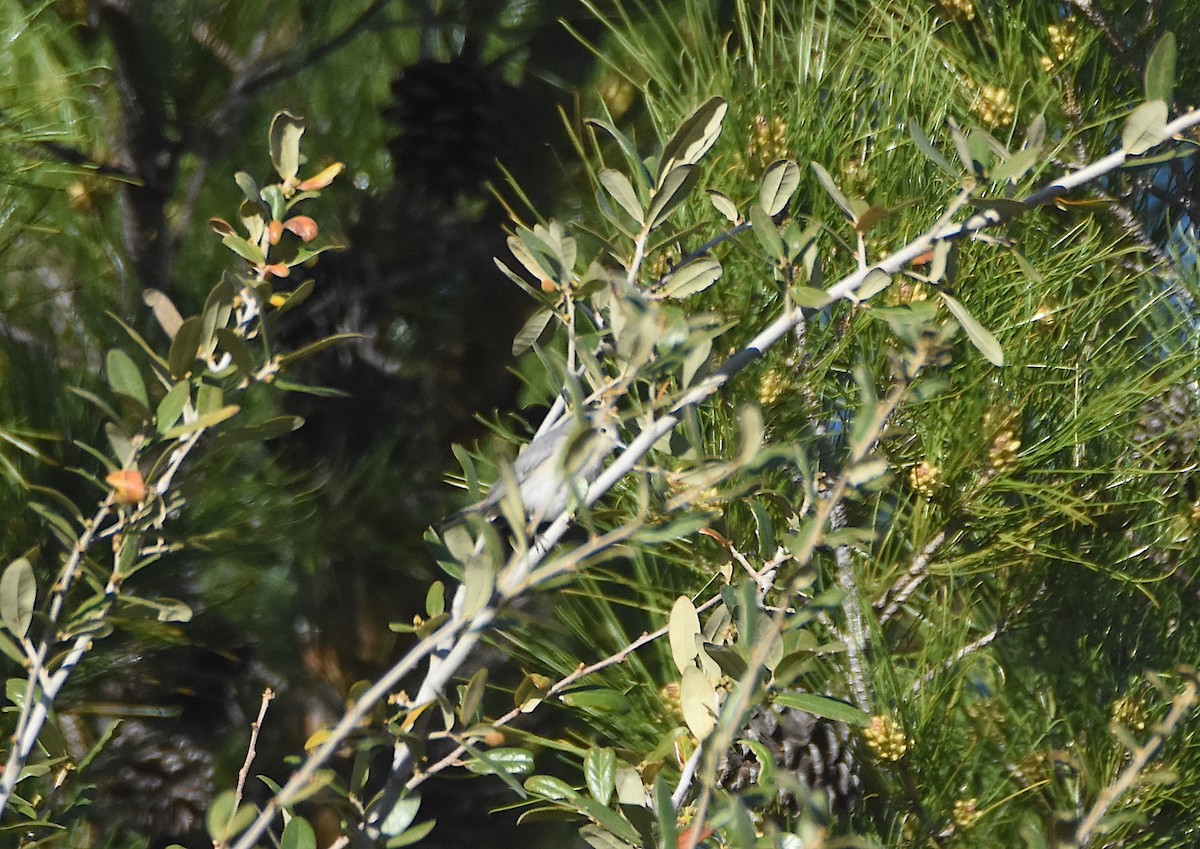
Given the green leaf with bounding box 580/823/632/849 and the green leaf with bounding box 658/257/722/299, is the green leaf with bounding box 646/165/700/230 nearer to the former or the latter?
the green leaf with bounding box 658/257/722/299

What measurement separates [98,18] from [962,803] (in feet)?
2.52

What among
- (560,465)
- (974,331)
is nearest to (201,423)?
(560,465)

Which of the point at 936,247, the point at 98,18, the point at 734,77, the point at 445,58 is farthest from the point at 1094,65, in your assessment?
the point at 98,18

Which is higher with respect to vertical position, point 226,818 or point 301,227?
point 301,227

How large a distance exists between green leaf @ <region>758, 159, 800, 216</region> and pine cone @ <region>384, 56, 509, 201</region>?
534 millimetres

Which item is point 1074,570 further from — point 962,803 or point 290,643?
point 290,643

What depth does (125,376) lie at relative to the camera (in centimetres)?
32

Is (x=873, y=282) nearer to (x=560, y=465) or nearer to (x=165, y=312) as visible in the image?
(x=560, y=465)

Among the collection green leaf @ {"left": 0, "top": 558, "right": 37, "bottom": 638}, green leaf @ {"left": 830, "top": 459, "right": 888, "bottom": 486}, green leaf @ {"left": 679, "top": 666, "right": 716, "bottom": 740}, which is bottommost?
green leaf @ {"left": 679, "top": 666, "right": 716, "bottom": 740}

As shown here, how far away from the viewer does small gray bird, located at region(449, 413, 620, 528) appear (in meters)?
0.27

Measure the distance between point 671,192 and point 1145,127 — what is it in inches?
5.3

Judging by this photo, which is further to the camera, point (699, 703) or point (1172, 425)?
point (1172, 425)

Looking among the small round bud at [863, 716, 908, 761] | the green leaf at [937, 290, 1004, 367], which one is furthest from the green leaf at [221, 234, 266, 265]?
the small round bud at [863, 716, 908, 761]

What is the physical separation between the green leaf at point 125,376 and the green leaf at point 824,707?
202 mm
